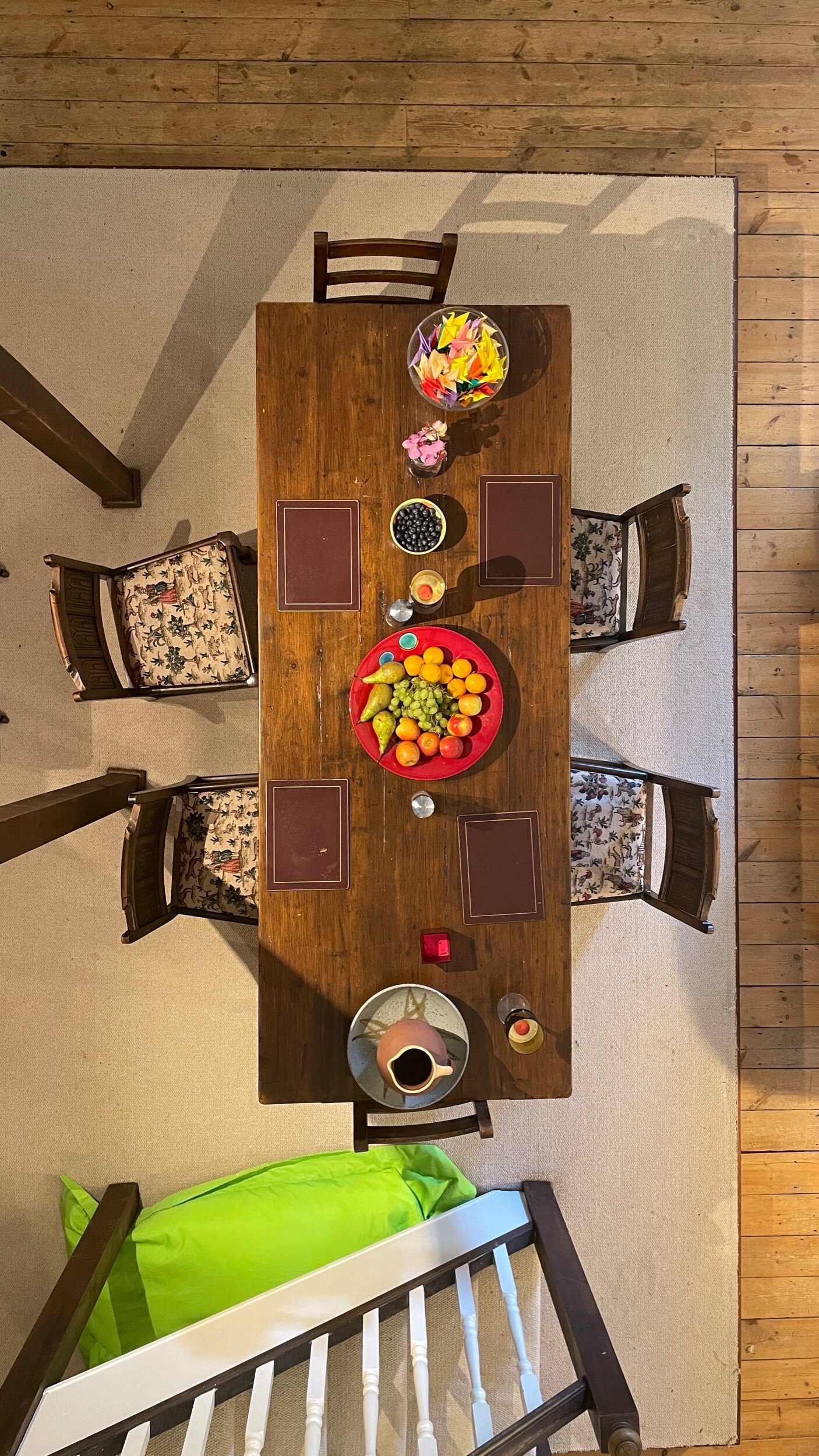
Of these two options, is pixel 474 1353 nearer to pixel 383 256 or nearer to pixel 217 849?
pixel 217 849

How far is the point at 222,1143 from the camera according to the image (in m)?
2.68

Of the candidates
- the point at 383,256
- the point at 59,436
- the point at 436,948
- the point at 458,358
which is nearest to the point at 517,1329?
the point at 436,948

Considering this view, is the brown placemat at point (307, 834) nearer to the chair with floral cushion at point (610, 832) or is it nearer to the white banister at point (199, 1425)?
the chair with floral cushion at point (610, 832)

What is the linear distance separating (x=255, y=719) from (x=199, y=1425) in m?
1.79

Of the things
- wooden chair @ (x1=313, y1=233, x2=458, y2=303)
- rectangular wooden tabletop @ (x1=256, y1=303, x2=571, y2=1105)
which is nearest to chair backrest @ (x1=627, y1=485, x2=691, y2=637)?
rectangular wooden tabletop @ (x1=256, y1=303, x2=571, y2=1105)

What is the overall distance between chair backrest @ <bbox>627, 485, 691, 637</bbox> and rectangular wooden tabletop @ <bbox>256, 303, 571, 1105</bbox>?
30cm

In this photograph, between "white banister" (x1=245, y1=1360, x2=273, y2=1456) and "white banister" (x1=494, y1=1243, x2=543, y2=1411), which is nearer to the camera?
"white banister" (x1=245, y1=1360, x2=273, y2=1456)

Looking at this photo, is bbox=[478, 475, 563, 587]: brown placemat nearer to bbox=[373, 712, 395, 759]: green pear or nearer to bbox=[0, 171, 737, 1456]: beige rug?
bbox=[373, 712, 395, 759]: green pear

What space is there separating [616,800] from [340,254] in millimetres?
1593

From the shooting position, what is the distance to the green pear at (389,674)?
6.21ft

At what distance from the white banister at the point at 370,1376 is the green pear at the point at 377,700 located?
1.49 m

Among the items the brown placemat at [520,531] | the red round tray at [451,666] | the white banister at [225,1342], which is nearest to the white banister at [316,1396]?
the white banister at [225,1342]

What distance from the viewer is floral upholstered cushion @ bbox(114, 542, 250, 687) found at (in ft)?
7.48

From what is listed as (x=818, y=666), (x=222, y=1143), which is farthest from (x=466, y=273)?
(x=222, y=1143)
